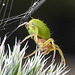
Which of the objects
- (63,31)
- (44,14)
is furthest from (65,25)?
(44,14)

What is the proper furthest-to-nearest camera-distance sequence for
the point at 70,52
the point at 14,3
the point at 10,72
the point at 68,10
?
the point at 70,52
the point at 68,10
the point at 14,3
the point at 10,72

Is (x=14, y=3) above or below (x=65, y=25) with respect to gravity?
above

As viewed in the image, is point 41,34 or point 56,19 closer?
point 41,34

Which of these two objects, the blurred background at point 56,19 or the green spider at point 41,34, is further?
the blurred background at point 56,19

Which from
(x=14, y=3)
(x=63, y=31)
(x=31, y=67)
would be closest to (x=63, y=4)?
(x=63, y=31)

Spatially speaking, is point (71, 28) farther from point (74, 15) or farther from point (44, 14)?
point (44, 14)

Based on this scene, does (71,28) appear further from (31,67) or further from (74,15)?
(31,67)

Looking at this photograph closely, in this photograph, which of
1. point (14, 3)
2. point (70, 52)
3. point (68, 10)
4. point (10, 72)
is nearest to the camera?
point (10, 72)

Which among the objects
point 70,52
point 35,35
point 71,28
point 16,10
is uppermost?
point 16,10

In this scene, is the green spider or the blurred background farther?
the blurred background

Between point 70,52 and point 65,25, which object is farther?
point 70,52
